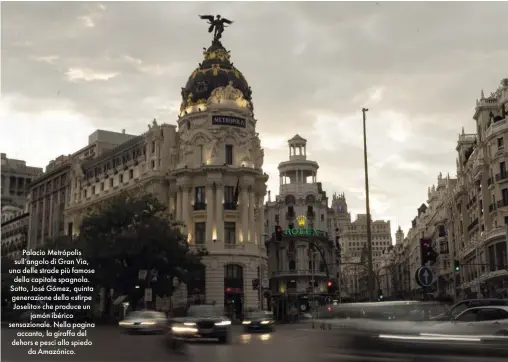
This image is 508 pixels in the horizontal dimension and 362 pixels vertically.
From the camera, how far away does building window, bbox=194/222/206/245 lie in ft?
234

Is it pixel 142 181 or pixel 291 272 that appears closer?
pixel 142 181

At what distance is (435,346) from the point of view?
42.5ft

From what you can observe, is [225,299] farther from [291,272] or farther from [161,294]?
[291,272]

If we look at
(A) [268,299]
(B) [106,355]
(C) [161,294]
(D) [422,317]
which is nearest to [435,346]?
(D) [422,317]

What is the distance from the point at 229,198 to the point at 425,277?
54392 mm

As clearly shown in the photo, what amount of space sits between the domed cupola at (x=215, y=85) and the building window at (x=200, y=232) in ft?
44.6

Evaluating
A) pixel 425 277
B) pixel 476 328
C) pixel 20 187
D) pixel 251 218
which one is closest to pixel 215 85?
pixel 251 218

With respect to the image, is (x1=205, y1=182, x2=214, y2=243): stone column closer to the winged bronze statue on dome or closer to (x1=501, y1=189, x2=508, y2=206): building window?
the winged bronze statue on dome

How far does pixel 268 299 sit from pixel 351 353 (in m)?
71.9

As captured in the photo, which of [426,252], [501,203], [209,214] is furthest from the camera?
Result: [209,214]

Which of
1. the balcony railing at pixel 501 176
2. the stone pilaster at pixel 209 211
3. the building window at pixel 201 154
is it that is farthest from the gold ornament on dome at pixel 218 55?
the balcony railing at pixel 501 176

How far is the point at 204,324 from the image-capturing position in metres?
26.5

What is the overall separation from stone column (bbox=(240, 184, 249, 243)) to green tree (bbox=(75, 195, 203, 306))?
11884 mm

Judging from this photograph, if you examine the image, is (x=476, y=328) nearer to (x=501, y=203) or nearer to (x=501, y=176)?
(x=501, y=176)
